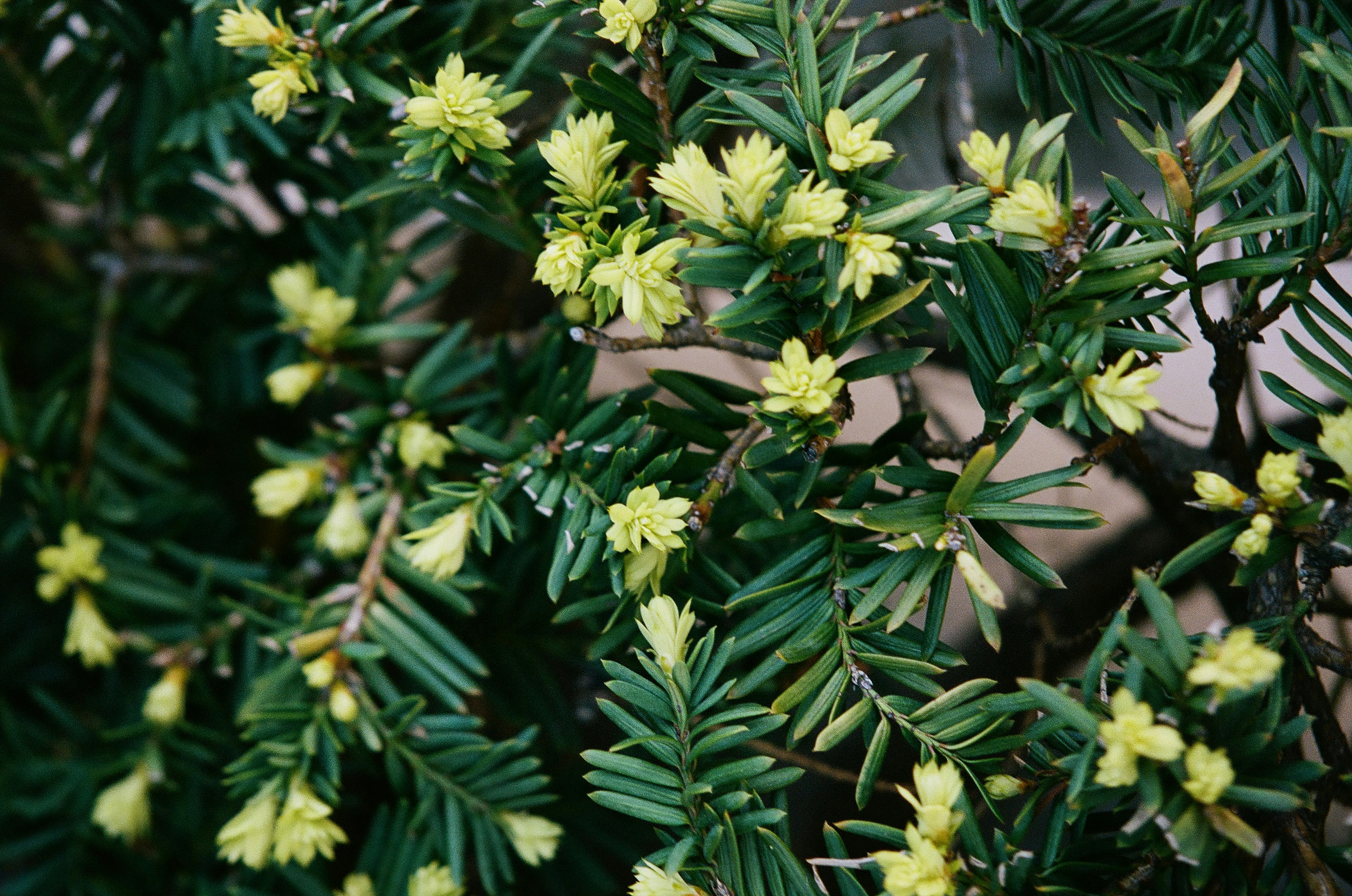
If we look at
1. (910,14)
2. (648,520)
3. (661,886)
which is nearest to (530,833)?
(661,886)

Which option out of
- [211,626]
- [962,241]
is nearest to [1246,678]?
[962,241]

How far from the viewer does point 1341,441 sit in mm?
370

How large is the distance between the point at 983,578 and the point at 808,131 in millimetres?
229

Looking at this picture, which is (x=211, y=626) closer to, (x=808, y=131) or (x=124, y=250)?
(x=124, y=250)

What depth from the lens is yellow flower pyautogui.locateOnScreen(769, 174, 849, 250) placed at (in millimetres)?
373

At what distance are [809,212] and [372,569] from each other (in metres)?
0.42

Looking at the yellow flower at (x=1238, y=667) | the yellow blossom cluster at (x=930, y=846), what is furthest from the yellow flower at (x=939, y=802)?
the yellow flower at (x=1238, y=667)

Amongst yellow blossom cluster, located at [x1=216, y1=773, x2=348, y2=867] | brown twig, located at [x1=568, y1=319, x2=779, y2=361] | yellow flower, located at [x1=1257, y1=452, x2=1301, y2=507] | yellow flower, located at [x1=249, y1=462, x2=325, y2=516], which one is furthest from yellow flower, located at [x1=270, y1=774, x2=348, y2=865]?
yellow flower, located at [x1=1257, y1=452, x2=1301, y2=507]

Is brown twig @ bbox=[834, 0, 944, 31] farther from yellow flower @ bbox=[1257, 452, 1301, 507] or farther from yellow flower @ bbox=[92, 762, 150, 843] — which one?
yellow flower @ bbox=[92, 762, 150, 843]

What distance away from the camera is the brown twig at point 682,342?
483 millimetres

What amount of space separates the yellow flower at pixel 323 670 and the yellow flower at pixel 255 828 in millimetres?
71

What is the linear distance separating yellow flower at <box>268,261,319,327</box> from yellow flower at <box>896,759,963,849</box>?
0.56 m

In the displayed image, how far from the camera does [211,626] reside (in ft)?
2.28

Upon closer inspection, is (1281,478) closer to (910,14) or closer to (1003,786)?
(1003,786)
